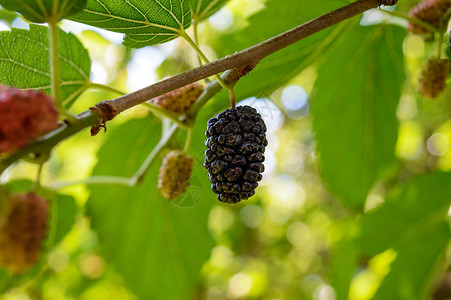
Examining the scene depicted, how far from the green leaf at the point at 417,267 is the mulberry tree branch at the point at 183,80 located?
920mm

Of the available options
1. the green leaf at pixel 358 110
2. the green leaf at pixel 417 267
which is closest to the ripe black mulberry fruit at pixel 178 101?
the green leaf at pixel 358 110

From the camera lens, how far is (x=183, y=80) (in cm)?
67

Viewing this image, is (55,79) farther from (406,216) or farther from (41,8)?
(406,216)

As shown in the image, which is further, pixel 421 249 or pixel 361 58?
pixel 421 249

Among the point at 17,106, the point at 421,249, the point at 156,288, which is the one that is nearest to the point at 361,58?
the point at 421,249

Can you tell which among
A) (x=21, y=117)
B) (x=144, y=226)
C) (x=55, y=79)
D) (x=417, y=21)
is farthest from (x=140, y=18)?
(x=144, y=226)

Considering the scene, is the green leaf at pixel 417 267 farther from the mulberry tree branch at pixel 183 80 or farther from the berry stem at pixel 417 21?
the mulberry tree branch at pixel 183 80

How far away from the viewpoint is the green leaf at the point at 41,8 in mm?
672

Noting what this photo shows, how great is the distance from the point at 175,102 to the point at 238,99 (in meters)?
0.29

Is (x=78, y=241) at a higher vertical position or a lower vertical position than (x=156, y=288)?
higher

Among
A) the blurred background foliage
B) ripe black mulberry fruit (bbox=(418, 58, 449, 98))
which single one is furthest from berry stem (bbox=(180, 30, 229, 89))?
ripe black mulberry fruit (bbox=(418, 58, 449, 98))

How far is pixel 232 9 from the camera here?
262cm

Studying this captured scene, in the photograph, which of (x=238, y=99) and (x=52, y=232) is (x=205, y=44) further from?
(x=52, y=232)

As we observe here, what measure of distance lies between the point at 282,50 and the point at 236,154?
20.1 inches
